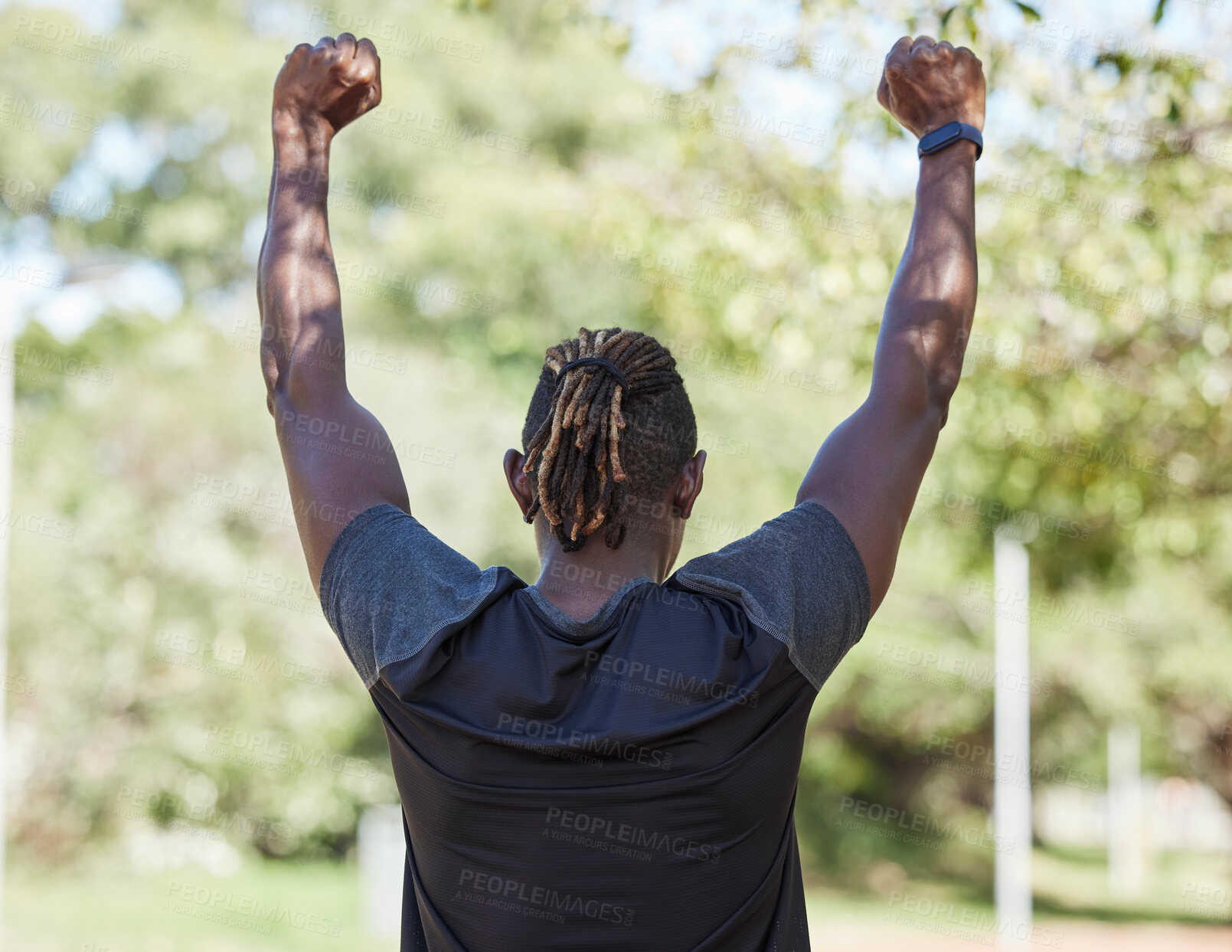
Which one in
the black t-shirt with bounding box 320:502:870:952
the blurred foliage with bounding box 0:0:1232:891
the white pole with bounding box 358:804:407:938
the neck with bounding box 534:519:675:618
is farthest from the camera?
the white pole with bounding box 358:804:407:938

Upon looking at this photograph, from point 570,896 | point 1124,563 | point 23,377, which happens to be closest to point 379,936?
point 1124,563

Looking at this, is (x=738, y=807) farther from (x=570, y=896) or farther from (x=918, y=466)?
(x=918, y=466)

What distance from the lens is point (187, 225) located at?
2131 cm

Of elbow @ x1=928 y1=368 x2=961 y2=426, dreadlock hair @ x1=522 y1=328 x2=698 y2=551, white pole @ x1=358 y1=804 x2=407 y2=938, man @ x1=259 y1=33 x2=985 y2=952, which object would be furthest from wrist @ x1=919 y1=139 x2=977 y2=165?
white pole @ x1=358 y1=804 x2=407 y2=938

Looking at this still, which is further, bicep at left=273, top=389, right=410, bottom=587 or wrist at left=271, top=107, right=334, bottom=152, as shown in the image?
wrist at left=271, top=107, right=334, bottom=152

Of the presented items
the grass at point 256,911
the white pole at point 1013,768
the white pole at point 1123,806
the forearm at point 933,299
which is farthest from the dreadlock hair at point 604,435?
the white pole at point 1123,806

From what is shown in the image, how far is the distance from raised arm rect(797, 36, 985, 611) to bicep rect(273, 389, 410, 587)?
701mm

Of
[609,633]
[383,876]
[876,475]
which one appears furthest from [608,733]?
[383,876]

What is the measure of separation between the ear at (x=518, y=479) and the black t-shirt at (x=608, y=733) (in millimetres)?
255

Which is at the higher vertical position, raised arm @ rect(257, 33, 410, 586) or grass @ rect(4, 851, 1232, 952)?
grass @ rect(4, 851, 1232, 952)

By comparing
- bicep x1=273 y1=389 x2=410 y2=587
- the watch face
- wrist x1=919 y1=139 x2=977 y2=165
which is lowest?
bicep x1=273 y1=389 x2=410 y2=587

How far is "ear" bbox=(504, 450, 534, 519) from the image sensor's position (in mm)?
2051

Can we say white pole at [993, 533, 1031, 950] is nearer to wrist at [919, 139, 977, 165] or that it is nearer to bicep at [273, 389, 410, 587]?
wrist at [919, 139, 977, 165]

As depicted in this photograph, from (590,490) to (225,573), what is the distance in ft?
48.4
